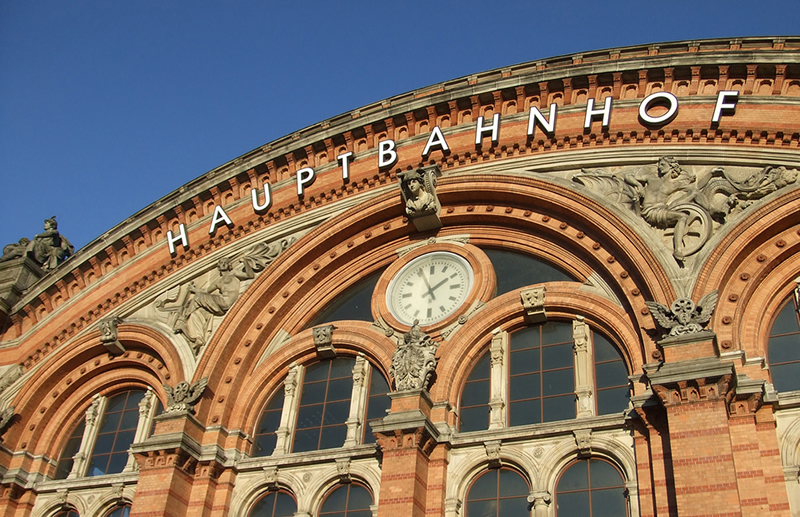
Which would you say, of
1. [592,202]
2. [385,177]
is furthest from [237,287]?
[592,202]

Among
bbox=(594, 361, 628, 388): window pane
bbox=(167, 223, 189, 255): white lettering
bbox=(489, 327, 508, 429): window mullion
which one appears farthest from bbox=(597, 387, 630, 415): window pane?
bbox=(167, 223, 189, 255): white lettering

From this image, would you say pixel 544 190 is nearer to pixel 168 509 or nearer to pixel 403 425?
pixel 403 425

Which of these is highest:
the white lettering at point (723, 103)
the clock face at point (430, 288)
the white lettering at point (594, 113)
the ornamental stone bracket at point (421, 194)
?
the white lettering at point (594, 113)

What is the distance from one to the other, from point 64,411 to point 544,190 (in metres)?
14.5

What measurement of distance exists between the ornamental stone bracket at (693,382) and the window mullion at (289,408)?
28.9 feet

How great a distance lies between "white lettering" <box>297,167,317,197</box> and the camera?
24.1 m

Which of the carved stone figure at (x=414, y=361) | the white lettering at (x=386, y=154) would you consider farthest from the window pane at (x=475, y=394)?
the white lettering at (x=386, y=154)

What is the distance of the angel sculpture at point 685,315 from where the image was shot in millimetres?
16812

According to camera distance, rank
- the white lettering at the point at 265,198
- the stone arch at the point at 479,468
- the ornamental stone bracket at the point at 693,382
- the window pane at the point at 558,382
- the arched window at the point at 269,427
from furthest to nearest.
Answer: the white lettering at the point at 265,198
the arched window at the point at 269,427
the window pane at the point at 558,382
the stone arch at the point at 479,468
the ornamental stone bracket at the point at 693,382

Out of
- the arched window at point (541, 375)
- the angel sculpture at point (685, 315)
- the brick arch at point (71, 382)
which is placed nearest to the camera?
the angel sculpture at point (685, 315)

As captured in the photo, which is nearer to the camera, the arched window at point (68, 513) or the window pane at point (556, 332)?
the window pane at point (556, 332)

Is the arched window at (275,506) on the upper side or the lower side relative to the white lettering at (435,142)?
lower

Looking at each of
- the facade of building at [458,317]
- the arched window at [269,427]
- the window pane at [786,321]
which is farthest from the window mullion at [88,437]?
the window pane at [786,321]

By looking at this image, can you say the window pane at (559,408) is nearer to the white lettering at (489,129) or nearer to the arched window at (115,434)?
the white lettering at (489,129)
